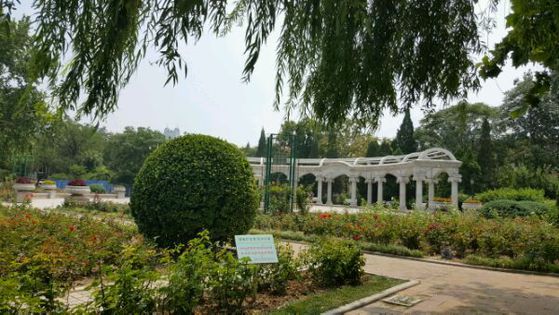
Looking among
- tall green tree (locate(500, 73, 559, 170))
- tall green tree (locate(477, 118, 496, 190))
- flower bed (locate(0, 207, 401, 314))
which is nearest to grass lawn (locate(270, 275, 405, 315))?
flower bed (locate(0, 207, 401, 314))

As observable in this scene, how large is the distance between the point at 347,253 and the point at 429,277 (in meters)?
2.15

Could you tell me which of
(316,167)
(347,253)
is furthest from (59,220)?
(316,167)

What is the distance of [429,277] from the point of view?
23.8 ft

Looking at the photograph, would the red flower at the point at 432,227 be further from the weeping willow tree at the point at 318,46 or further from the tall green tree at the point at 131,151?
the tall green tree at the point at 131,151

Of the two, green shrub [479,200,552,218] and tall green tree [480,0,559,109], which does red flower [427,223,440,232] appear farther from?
tall green tree [480,0,559,109]

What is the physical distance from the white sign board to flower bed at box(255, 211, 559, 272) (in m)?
5.68

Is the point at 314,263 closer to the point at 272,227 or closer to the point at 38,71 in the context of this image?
the point at 38,71

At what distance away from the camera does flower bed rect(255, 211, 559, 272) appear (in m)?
8.32

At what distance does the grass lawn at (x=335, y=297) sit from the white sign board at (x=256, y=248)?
0.60 meters


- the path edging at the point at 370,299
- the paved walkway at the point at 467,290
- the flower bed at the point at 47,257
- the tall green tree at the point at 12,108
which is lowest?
the paved walkway at the point at 467,290

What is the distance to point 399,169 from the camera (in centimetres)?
2606

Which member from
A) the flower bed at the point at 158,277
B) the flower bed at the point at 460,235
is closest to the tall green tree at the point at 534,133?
the flower bed at the point at 460,235

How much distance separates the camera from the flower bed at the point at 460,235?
8323mm

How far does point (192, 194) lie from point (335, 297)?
9.56 ft
